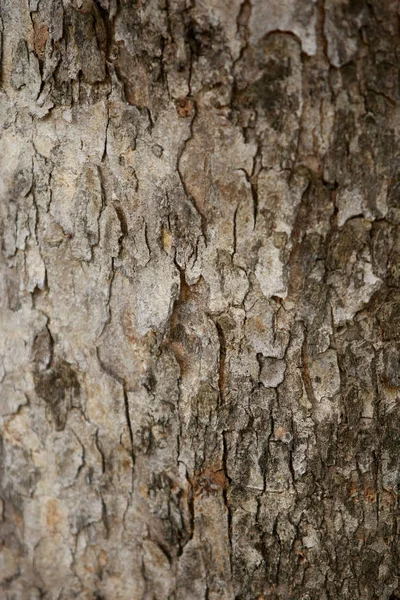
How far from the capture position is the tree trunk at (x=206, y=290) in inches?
46.6

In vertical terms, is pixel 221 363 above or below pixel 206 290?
below

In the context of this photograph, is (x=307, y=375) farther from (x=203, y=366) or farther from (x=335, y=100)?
(x=335, y=100)

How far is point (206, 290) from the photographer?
1303mm

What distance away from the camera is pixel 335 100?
3.82ft

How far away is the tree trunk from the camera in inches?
46.6

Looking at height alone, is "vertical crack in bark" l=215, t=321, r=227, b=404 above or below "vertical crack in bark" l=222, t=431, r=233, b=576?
above

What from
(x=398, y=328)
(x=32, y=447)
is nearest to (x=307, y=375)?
(x=398, y=328)

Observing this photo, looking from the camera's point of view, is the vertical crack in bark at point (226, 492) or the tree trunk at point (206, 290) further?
the vertical crack in bark at point (226, 492)

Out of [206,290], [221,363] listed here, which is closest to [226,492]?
[221,363]

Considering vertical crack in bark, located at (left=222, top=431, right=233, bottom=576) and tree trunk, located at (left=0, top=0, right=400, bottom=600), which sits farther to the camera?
vertical crack in bark, located at (left=222, top=431, right=233, bottom=576)

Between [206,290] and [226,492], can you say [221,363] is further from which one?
[226,492]

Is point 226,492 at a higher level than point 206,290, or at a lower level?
lower

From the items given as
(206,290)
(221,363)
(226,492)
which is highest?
(206,290)

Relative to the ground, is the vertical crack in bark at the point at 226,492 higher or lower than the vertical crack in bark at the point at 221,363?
lower
